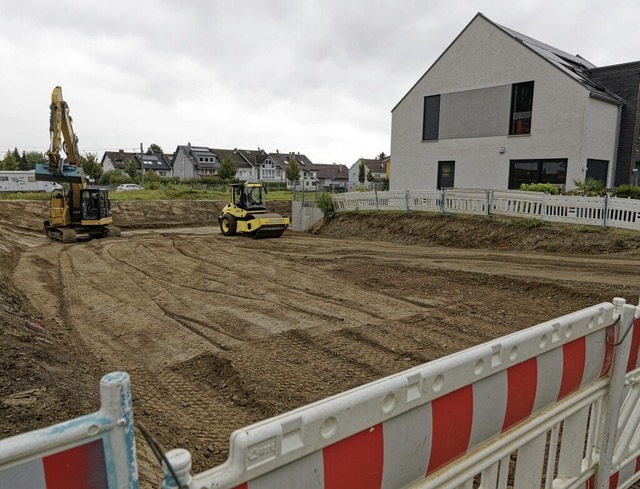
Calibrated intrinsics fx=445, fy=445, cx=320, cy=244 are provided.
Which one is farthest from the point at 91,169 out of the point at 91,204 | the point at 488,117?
the point at 488,117

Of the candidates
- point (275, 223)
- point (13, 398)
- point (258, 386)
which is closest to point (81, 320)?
point (13, 398)

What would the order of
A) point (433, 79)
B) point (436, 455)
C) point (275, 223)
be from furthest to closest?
point (433, 79) → point (275, 223) → point (436, 455)

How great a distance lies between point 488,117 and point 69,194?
2050 cm

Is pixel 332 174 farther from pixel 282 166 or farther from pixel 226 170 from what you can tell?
pixel 226 170

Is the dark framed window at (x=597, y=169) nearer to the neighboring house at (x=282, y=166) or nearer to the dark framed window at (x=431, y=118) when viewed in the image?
the dark framed window at (x=431, y=118)

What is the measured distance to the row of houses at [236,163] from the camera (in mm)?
86125

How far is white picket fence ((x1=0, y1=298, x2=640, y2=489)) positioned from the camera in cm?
126

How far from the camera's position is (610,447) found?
288cm

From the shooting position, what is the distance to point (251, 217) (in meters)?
20.2

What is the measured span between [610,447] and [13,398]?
4.97 meters

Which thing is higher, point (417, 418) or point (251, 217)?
point (417, 418)

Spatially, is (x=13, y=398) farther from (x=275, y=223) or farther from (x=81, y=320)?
(x=275, y=223)

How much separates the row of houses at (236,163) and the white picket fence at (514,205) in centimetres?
6210

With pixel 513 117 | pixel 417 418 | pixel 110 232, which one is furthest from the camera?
pixel 513 117
